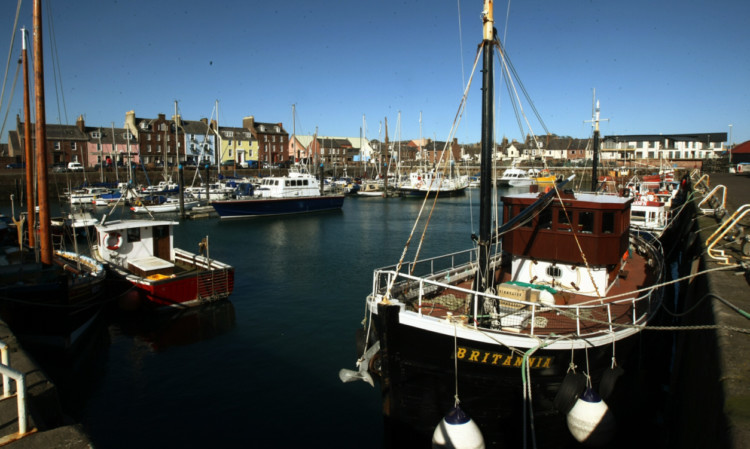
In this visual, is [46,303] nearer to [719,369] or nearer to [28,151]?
[28,151]

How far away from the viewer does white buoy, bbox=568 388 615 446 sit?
351 inches

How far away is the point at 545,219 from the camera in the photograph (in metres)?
13.4

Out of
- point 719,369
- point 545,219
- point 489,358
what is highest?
point 545,219

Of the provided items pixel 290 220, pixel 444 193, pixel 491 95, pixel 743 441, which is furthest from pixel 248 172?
pixel 743 441

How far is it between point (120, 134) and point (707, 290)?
341ft

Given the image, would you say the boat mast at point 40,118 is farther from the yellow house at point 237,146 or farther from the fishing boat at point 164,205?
the yellow house at point 237,146

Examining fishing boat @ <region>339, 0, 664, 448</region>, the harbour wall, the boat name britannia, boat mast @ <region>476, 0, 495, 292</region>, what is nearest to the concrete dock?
fishing boat @ <region>339, 0, 664, 448</region>

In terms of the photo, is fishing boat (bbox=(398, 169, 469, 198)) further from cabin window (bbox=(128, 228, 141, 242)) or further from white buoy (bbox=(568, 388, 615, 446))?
white buoy (bbox=(568, 388, 615, 446))

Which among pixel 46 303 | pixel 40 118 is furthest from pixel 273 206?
pixel 46 303

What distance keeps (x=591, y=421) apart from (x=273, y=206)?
159 ft

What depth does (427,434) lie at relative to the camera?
408 inches

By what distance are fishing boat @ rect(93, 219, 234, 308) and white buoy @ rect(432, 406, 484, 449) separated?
1436 centimetres

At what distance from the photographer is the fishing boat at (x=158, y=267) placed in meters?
19.3

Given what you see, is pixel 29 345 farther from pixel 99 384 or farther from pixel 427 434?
pixel 427 434
